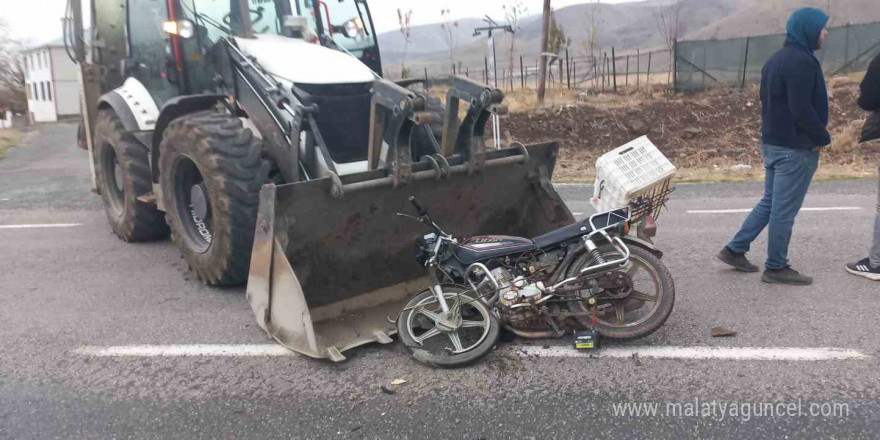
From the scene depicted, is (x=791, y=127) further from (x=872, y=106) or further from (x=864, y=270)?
(x=864, y=270)

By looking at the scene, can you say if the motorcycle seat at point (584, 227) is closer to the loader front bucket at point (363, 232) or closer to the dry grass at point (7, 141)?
the loader front bucket at point (363, 232)

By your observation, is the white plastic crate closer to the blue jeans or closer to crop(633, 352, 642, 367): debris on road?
crop(633, 352, 642, 367): debris on road

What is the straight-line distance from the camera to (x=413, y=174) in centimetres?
467

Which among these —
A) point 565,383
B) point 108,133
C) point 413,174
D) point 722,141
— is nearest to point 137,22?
point 108,133

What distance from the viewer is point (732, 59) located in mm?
20891

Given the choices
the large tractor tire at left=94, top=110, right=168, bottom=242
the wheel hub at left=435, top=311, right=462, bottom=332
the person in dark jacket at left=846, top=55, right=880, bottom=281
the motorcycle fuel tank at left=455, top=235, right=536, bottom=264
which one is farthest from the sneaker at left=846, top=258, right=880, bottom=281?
the large tractor tire at left=94, top=110, right=168, bottom=242

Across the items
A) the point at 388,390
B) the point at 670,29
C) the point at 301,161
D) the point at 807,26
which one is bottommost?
the point at 388,390

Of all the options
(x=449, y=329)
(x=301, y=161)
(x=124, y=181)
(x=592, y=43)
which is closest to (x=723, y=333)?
(x=449, y=329)

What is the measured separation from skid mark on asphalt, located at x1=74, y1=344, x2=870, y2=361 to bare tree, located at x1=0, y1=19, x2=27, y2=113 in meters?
44.8

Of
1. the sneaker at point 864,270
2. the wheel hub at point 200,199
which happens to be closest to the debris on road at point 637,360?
the sneaker at point 864,270

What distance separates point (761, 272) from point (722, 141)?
10.4m

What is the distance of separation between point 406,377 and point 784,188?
323cm

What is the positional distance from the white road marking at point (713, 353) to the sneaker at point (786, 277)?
126 cm

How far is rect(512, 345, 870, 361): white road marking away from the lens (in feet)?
13.0
